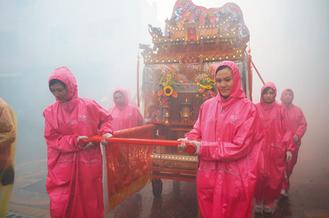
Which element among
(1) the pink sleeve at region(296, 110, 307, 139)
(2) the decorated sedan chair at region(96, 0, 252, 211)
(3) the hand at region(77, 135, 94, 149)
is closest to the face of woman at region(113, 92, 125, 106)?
(2) the decorated sedan chair at region(96, 0, 252, 211)

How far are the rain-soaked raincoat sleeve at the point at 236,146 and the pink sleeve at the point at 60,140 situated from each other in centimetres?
144

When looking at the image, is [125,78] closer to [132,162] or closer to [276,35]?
[276,35]

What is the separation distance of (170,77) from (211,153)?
2.67m

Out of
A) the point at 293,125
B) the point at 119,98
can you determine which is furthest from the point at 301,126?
the point at 119,98

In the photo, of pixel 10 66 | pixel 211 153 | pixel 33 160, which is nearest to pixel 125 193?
pixel 211 153

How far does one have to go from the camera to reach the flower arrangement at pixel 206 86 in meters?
Answer: 4.65

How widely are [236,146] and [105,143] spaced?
4.71ft

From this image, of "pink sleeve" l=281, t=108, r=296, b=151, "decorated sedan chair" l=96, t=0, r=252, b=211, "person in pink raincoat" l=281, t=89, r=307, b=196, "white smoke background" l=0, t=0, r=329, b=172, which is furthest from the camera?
"white smoke background" l=0, t=0, r=329, b=172

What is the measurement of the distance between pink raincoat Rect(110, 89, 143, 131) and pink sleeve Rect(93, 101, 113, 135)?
222 cm

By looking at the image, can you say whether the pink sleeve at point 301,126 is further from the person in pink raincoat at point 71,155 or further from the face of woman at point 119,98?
the person in pink raincoat at point 71,155

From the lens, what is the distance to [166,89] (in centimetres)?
488

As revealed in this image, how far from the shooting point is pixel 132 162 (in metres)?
3.78

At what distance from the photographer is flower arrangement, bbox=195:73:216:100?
183 inches

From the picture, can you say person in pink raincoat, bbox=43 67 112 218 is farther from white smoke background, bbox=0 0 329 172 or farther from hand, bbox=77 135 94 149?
white smoke background, bbox=0 0 329 172
